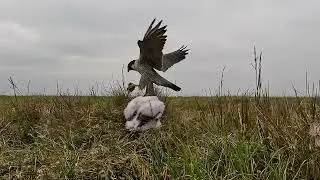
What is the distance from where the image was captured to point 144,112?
8.50 meters

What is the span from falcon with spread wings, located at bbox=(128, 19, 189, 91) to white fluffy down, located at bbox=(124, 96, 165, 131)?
895 mm

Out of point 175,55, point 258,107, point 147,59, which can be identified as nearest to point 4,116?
point 147,59

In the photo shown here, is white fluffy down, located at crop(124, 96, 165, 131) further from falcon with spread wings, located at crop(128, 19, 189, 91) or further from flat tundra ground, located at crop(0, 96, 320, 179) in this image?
falcon with spread wings, located at crop(128, 19, 189, 91)

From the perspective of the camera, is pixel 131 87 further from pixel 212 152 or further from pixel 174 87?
pixel 212 152

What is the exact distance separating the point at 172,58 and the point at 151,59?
1.25 m

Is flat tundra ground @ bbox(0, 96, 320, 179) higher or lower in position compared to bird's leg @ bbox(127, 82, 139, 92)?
lower

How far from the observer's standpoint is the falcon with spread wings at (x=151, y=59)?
906cm

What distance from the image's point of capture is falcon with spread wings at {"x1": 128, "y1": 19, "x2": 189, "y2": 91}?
9.06 meters

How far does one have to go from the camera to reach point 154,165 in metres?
5.36

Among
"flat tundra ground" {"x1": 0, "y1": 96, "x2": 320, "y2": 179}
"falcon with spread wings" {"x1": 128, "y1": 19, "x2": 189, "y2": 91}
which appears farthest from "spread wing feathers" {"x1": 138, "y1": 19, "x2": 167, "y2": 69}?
"flat tundra ground" {"x1": 0, "y1": 96, "x2": 320, "y2": 179}

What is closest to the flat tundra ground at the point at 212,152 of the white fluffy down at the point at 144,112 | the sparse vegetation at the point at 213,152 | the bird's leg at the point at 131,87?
the sparse vegetation at the point at 213,152

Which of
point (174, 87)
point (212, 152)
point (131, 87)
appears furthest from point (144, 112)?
point (212, 152)

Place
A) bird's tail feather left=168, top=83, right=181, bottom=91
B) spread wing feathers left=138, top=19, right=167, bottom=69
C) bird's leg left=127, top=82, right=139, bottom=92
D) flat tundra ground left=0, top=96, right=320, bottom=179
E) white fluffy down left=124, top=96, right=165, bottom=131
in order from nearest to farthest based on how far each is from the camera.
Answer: flat tundra ground left=0, top=96, right=320, bottom=179
white fluffy down left=124, top=96, right=165, bottom=131
spread wing feathers left=138, top=19, right=167, bottom=69
bird's tail feather left=168, top=83, right=181, bottom=91
bird's leg left=127, top=82, right=139, bottom=92

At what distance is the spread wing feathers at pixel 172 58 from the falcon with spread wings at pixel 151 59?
5.1 inches
